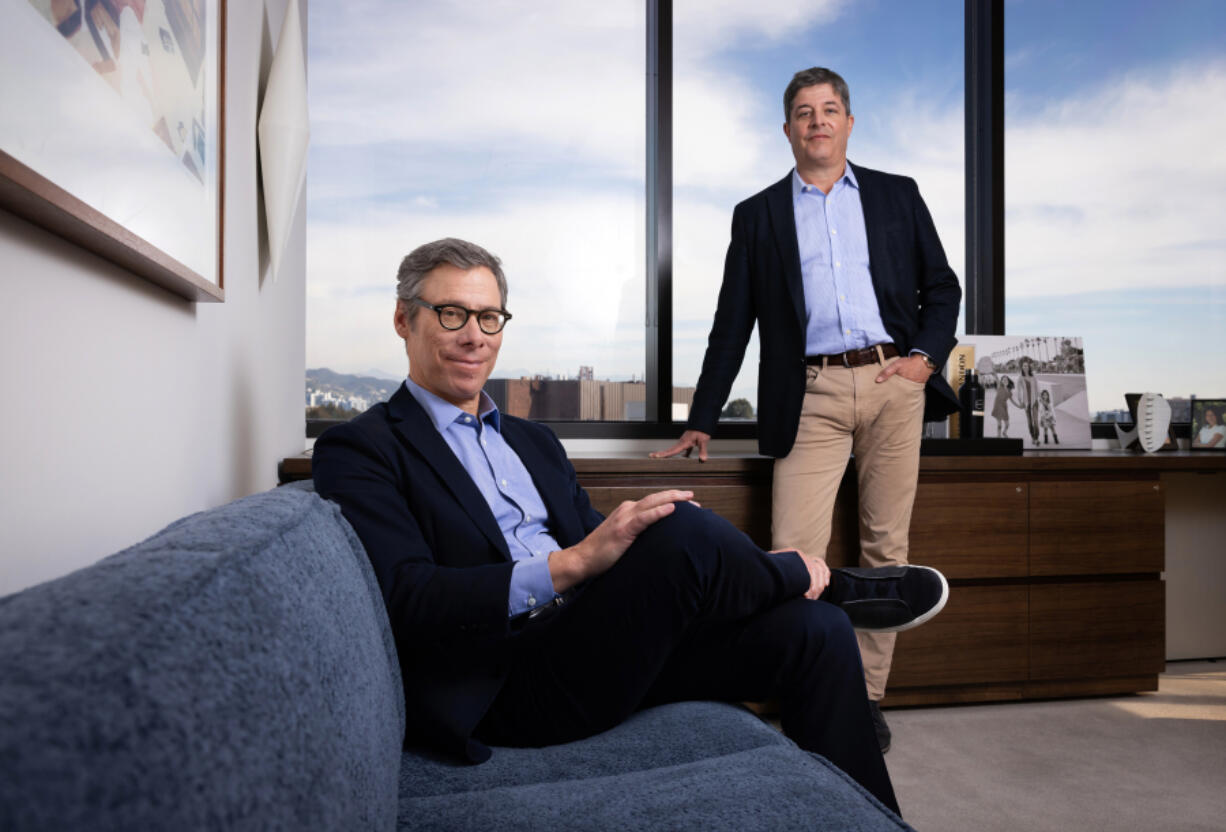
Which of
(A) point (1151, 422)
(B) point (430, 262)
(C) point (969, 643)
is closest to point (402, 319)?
(B) point (430, 262)

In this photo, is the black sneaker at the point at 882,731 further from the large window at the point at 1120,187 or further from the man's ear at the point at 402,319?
the large window at the point at 1120,187

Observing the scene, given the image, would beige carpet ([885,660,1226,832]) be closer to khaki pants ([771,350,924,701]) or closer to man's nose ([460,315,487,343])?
khaki pants ([771,350,924,701])

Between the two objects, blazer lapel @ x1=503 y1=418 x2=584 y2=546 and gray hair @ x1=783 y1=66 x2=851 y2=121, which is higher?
gray hair @ x1=783 y1=66 x2=851 y2=121

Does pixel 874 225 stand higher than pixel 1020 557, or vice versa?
pixel 874 225

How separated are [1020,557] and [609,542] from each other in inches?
75.5

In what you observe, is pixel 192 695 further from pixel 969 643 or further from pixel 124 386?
pixel 969 643

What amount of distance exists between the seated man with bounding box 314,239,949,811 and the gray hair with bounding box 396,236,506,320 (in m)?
0.22

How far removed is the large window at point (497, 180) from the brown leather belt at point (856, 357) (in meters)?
0.87

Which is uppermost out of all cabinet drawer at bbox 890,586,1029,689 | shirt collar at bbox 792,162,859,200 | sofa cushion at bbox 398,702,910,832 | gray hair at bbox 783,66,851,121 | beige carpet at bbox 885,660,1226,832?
gray hair at bbox 783,66,851,121

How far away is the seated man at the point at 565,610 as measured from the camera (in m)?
1.27

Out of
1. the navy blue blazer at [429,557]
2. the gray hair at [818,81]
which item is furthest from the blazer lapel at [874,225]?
the navy blue blazer at [429,557]

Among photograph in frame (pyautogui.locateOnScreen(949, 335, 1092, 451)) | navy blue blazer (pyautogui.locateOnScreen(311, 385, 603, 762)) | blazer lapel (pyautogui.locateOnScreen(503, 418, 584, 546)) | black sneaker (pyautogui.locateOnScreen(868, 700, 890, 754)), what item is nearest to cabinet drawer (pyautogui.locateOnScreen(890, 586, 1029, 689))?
black sneaker (pyautogui.locateOnScreen(868, 700, 890, 754))

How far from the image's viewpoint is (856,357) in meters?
2.46

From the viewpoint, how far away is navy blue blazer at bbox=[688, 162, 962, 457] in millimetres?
2498
